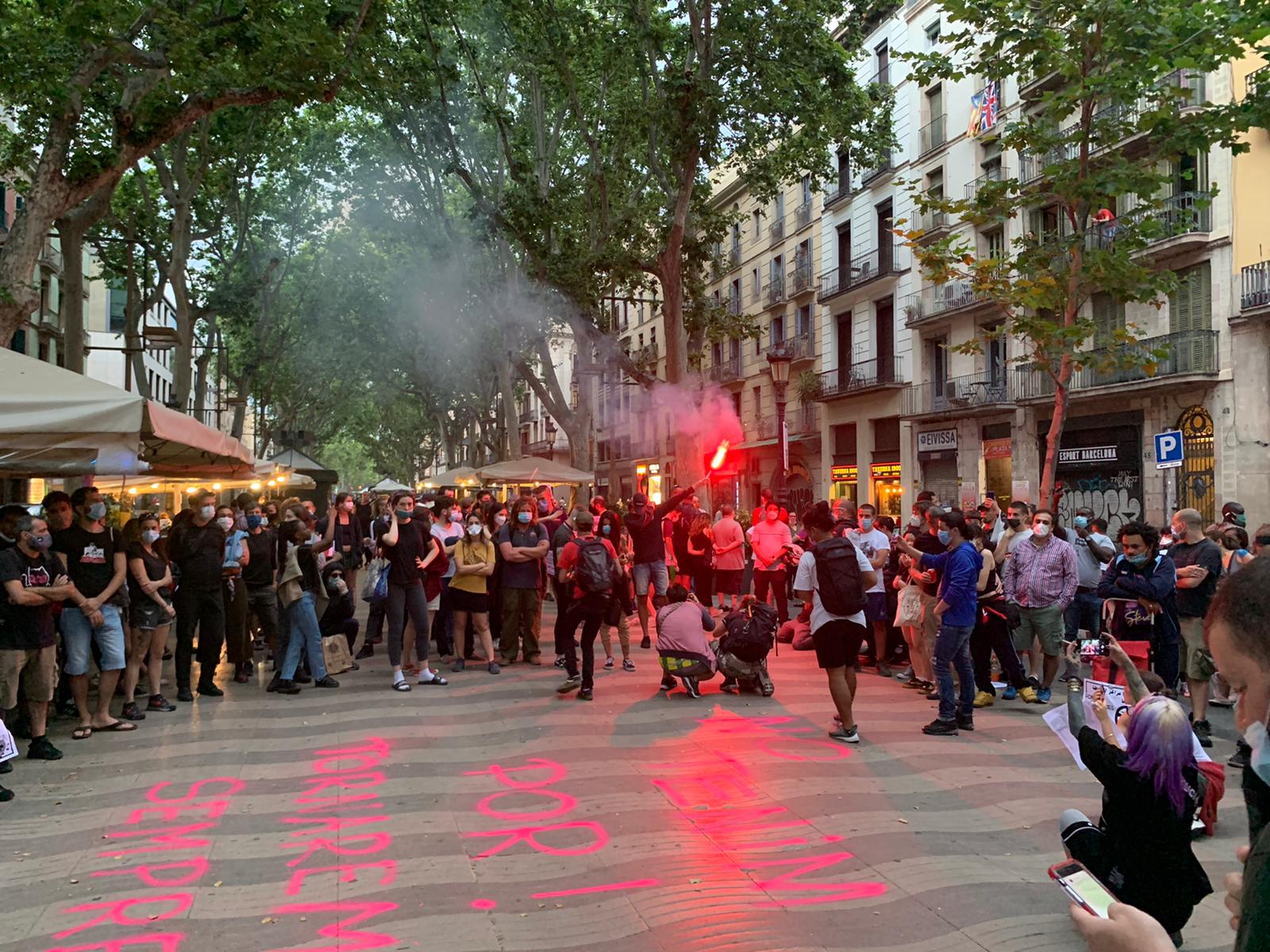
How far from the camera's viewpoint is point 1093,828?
11.5ft

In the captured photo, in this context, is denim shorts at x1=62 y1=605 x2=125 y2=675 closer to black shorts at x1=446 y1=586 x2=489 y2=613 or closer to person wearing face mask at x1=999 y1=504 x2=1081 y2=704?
black shorts at x1=446 y1=586 x2=489 y2=613

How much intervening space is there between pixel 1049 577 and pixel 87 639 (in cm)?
819

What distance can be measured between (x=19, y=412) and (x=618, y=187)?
55.7 feet

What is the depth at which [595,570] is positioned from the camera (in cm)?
950

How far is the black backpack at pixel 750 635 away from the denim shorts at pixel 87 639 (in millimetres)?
5283

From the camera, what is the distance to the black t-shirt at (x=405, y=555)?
10.0 meters

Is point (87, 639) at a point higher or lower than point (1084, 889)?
lower

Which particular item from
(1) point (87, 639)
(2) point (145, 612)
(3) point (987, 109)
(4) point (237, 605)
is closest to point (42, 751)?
(1) point (87, 639)

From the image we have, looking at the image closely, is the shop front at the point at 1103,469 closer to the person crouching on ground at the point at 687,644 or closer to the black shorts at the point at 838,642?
the person crouching on ground at the point at 687,644

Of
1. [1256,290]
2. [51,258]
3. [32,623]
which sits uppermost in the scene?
[51,258]

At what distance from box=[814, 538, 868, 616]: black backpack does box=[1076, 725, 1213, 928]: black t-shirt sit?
3.94 m

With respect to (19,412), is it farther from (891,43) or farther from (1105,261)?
(891,43)

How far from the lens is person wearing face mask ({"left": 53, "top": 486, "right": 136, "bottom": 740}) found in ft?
25.8

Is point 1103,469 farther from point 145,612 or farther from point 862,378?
point 145,612
